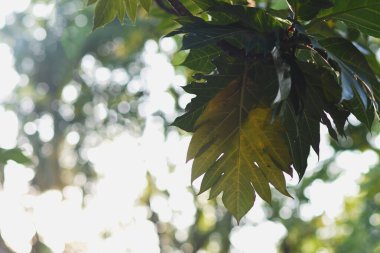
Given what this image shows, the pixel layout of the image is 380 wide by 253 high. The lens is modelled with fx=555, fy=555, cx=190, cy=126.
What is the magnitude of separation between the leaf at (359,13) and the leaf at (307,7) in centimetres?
3

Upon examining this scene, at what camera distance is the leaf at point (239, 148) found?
1118 mm

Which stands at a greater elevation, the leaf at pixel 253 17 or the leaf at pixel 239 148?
the leaf at pixel 253 17

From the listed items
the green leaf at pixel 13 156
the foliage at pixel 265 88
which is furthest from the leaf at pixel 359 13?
the green leaf at pixel 13 156

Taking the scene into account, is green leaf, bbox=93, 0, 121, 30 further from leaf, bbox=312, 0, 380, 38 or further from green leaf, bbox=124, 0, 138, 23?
leaf, bbox=312, 0, 380, 38

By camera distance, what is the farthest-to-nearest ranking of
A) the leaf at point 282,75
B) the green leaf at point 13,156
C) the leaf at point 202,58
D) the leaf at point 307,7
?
the green leaf at point 13,156
the leaf at point 202,58
the leaf at point 307,7
the leaf at point 282,75

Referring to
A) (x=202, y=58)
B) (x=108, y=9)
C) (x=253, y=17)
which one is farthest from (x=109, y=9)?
(x=253, y=17)

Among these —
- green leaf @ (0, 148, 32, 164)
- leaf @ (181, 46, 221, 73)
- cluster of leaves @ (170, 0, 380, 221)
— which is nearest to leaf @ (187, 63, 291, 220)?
cluster of leaves @ (170, 0, 380, 221)

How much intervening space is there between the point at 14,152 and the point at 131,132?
20.1 feet

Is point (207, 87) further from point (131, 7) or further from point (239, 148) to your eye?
point (131, 7)

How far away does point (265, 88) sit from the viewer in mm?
1099

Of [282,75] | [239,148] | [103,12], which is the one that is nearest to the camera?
[282,75]

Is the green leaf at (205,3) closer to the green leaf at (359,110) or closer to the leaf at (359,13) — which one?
the leaf at (359,13)

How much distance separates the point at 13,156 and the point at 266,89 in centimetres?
117

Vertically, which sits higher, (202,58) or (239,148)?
(202,58)
